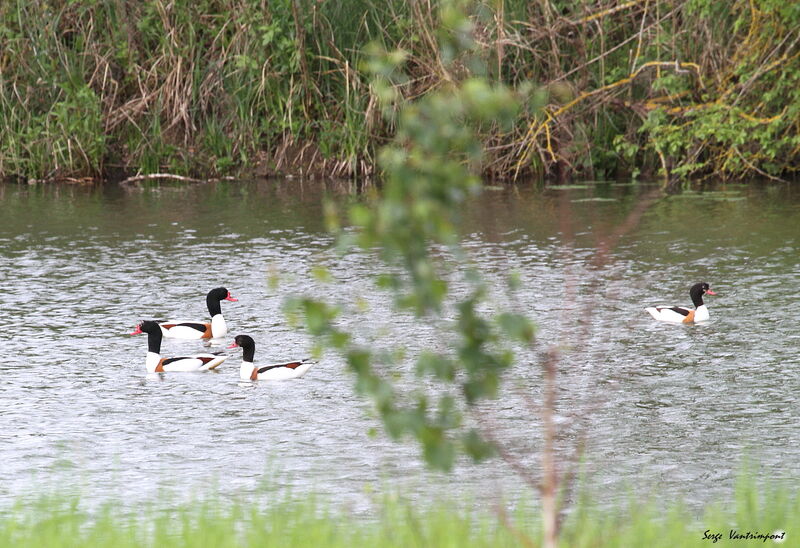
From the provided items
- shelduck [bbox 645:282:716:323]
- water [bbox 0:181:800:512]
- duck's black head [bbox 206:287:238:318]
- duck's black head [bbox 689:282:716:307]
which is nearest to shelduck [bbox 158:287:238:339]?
duck's black head [bbox 206:287:238:318]

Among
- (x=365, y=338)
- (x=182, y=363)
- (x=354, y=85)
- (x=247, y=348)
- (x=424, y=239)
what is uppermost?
(x=354, y=85)

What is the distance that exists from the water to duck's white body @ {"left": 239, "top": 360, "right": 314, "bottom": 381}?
12cm

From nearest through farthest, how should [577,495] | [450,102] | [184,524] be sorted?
1. [450,102]
2. [184,524]
3. [577,495]

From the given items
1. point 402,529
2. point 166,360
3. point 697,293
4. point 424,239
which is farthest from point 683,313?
point 424,239

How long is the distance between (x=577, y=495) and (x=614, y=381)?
272 cm

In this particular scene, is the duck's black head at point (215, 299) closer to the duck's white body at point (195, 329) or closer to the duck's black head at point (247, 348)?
the duck's white body at point (195, 329)

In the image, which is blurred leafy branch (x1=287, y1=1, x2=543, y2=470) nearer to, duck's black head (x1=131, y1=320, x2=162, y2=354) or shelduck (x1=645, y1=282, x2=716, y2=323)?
duck's black head (x1=131, y1=320, x2=162, y2=354)

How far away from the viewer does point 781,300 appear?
11.8m

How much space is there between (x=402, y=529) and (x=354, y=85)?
51.6 feet

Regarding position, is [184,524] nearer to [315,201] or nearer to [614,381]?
[614,381]

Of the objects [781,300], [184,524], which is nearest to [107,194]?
[781,300]

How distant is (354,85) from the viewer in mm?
20672

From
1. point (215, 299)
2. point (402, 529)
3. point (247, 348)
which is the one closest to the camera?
point (402, 529)

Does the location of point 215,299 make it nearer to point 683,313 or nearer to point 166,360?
point 166,360
